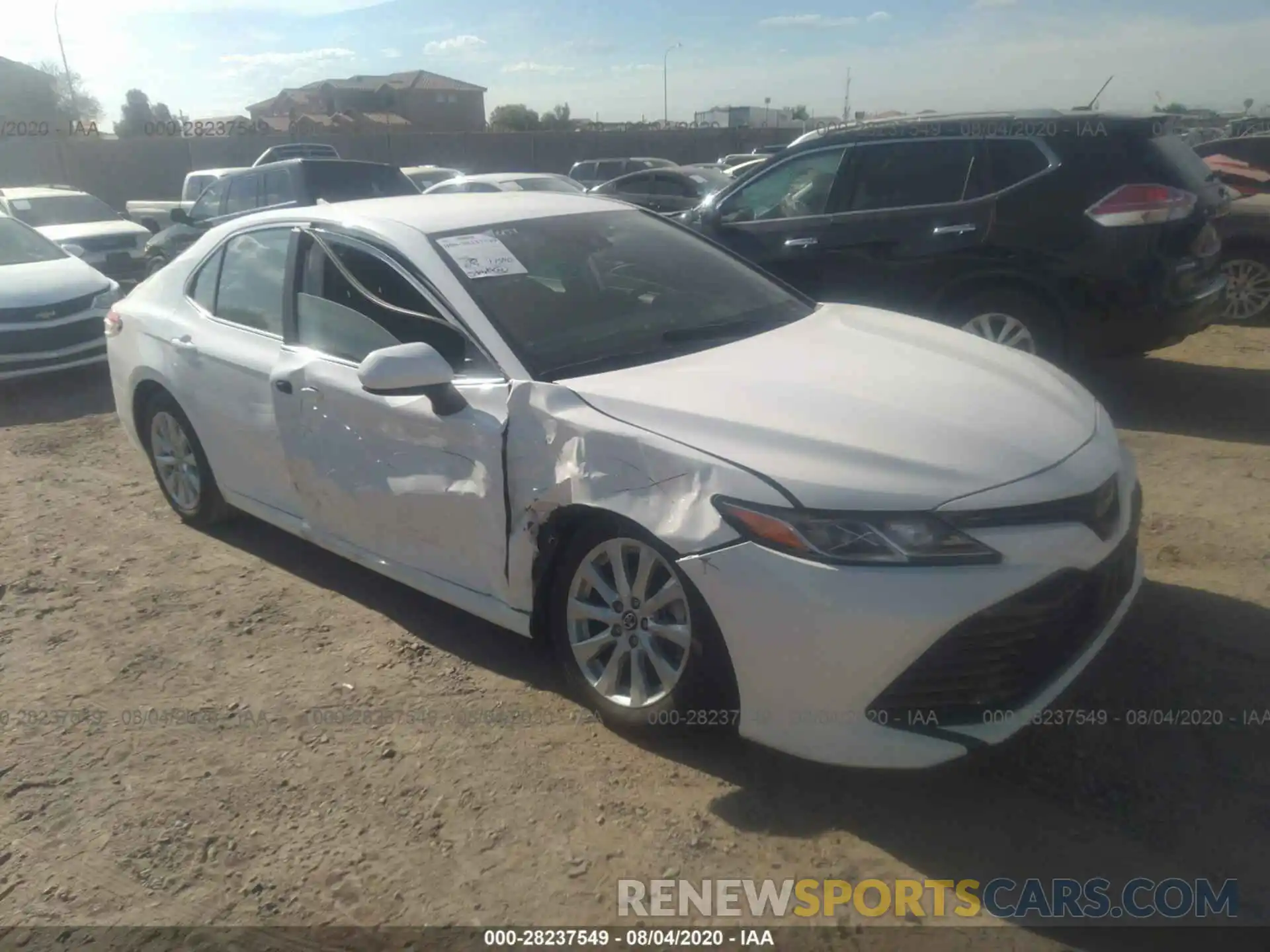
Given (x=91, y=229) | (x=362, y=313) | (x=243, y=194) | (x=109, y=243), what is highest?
(x=362, y=313)

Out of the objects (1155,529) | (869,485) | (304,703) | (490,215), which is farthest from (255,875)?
(1155,529)

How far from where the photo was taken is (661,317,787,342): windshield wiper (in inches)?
140

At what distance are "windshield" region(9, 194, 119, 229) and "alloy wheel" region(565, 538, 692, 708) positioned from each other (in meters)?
14.3

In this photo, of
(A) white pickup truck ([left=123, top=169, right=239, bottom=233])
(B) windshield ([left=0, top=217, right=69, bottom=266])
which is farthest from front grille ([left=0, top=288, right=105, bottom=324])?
(A) white pickup truck ([left=123, top=169, right=239, bottom=233])

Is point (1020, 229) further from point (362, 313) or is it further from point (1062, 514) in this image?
point (362, 313)

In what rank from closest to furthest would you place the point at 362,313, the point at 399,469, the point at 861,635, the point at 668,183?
the point at 861,635, the point at 399,469, the point at 362,313, the point at 668,183

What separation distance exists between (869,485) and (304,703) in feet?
7.09

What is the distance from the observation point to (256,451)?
4.26 metres

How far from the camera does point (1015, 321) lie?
606 centimetres

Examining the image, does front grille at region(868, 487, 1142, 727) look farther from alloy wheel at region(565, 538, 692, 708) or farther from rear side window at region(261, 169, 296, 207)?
rear side window at region(261, 169, 296, 207)

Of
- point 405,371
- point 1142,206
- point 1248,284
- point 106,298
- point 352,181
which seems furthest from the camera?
point 352,181

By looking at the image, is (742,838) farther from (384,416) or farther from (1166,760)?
(384,416)

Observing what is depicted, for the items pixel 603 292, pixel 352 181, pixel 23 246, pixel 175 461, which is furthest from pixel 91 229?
pixel 603 292

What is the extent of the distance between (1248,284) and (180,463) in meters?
8.13
